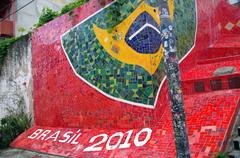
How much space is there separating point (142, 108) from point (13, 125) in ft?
17.8

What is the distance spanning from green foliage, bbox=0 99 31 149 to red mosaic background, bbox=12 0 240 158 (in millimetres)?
326

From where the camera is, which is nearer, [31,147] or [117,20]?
Result: [117,20]

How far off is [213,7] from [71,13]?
4209mm

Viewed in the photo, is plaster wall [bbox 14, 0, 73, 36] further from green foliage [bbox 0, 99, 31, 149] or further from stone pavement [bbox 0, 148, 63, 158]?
stone pavement [bbox 0, 148, 63, 158]

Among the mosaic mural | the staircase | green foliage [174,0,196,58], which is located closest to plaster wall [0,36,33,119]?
the mosaic mural

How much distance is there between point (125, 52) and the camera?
632 centimetres

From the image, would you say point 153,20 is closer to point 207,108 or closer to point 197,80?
point 197,80

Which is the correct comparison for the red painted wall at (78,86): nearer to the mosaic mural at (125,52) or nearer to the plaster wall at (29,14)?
the mosaic mural at (125,52)

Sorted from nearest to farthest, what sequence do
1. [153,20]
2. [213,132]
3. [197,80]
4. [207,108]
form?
1. [213,132]
2. [207,108]
3. [197,80]
4. [153,20]

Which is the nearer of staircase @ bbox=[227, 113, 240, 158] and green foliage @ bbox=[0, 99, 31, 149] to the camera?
staircase @ bbox=[227, 113, 240, 158]

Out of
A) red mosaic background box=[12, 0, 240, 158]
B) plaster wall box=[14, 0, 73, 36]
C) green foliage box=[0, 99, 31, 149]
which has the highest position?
plaster wall box=[14, 0, 73, 36]

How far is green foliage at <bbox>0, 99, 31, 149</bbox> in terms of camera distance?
8.64 metres

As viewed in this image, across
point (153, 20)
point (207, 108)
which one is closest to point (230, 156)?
point (207, 108)

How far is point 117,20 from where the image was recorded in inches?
259
